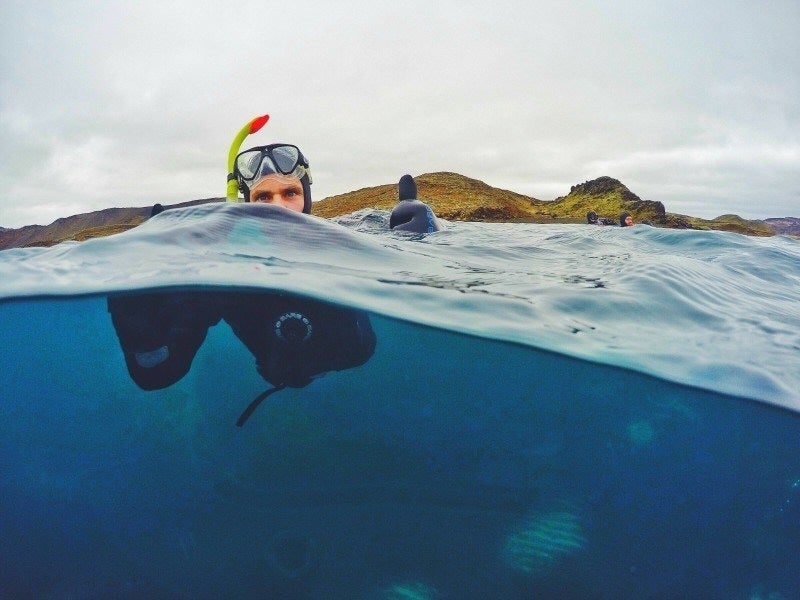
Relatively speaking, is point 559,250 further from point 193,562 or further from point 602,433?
point 193,562

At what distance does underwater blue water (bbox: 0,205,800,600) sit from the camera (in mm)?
5293

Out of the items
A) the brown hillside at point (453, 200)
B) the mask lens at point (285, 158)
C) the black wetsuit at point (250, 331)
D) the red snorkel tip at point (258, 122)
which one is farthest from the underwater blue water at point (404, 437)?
the brown hillside at point (453, 200)

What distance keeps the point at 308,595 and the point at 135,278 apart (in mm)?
3699

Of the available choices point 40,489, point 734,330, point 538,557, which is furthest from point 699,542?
point 40,489

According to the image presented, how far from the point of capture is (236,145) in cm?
679

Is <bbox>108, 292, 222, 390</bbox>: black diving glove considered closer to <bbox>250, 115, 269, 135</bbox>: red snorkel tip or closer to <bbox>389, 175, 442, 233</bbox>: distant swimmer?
<bbox>250, 115, 269, 135</bbox>: red snorkel tip

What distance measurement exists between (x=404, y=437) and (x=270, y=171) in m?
4.22

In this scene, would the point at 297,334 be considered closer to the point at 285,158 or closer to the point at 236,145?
the point at 285,158

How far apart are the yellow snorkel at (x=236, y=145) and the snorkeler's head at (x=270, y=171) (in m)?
0.07

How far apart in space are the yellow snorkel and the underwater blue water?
1.16 meters

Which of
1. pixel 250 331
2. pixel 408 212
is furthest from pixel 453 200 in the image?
pixel 250 331

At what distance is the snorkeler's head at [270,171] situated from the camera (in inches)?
267

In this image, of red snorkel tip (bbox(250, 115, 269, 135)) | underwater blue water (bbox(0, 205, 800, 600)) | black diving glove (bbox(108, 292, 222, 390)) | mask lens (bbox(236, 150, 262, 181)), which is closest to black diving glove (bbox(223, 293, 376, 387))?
underwater blue water (bbox(0, 205, 800, 600))

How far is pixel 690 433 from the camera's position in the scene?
6.50 metres
